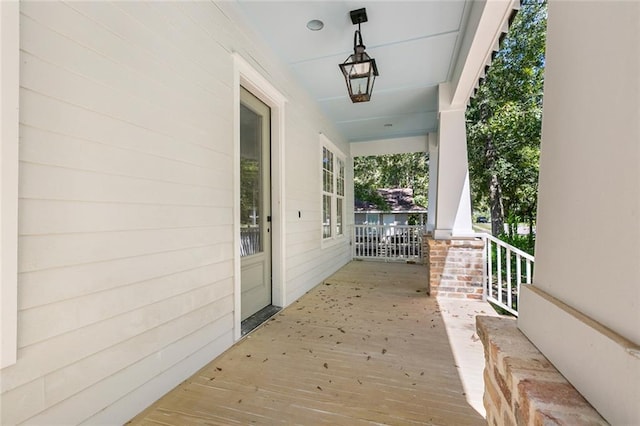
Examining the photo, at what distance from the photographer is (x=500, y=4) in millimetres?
2158

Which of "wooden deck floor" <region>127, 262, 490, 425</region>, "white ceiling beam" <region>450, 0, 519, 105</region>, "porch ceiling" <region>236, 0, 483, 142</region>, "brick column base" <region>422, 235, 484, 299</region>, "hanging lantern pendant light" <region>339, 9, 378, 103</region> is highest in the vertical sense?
"porch ceiling" <region>236, 0, 483, 142</region>

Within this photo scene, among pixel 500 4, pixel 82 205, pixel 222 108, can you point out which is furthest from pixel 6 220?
pixel 500 4

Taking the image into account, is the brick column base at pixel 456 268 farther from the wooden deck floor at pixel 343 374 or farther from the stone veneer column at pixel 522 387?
the stone veneer column at pixel 522 387

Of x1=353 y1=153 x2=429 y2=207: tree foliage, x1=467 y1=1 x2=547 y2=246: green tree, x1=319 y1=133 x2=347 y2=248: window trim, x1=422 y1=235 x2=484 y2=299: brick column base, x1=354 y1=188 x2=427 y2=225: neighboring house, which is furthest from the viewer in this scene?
x1=353 y1=153 x2=429 y2=207: tree foliage

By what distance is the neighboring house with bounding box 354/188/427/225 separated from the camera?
40.5 feet

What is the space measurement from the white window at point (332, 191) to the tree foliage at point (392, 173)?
814 cm

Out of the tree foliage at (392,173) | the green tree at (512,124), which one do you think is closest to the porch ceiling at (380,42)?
the green tree at (512,124)

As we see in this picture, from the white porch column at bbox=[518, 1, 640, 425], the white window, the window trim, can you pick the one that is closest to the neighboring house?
the window trim

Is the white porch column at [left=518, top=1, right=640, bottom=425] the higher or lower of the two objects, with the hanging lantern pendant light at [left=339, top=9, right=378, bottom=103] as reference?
lower

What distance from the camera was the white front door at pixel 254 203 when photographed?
307 cm

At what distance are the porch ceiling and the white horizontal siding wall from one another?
574mm

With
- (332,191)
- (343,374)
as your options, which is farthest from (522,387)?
(332,191)

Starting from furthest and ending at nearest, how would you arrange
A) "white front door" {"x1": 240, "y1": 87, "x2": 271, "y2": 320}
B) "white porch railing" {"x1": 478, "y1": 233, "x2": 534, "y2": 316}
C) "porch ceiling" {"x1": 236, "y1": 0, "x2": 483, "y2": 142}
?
1. "white porch railing" {"x1": 478, "y1": 233, "x2": 534, "y2": 316}
2. "white front door" {"x1": 240, "y1": 87, "x2": 271, "y2": 320}
3. "porch ceiling" {"x1": 236, "y1": 0, "x2": 483, "y2": 142}

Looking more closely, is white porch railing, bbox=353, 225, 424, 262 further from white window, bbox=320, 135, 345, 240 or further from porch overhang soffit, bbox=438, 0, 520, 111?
porch overhang soffit, bbox=438, 0, 520, 111
